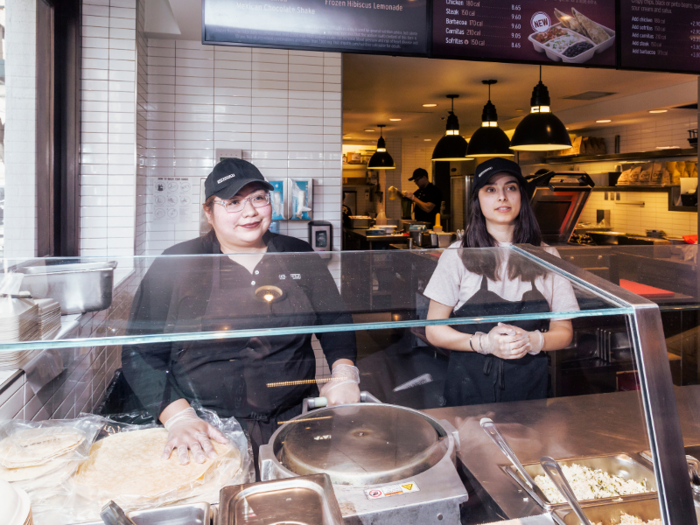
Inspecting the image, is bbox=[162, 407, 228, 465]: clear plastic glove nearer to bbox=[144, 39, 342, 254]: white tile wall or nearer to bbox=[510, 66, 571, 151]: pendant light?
bbox=[144, 39, 342, 254]: white tile wall

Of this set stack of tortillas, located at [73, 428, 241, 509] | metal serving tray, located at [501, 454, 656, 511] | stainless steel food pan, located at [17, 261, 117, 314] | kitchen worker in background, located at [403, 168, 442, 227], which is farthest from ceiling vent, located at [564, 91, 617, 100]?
stack of tortillas, located at [73, 428, 241, 509]

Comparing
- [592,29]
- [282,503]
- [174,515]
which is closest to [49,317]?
[174,515]

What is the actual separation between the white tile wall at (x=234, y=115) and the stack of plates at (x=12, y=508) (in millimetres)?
3110

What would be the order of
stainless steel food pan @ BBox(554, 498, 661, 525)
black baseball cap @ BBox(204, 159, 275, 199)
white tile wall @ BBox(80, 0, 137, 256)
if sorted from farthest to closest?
1. white tile wall @ BBox(80, 0, 137, 256)
2. black baseball cap @ BBox(204, 159, 275, 199)
3. stainless steel food pan @ BBox(554, 498, 661, 525)

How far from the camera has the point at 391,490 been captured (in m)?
0.90

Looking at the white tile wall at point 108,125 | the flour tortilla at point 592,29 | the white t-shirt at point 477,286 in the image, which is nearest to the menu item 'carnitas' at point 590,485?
the white t-shirt at point 477,286

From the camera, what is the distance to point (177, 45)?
11.9 ft

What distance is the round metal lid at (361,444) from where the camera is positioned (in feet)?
3.06

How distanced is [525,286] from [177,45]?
332cm

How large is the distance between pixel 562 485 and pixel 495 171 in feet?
4.30

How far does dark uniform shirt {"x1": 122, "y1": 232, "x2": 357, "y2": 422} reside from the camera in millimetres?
1178

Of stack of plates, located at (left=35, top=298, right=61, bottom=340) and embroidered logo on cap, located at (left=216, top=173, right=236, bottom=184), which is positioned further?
embroidered logo on cap, located at (left=216, top=173, right=236, bottom=184)

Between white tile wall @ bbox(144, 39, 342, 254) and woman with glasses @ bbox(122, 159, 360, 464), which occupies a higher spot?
white tile wall @ bbox(144, 39, 342, 254)

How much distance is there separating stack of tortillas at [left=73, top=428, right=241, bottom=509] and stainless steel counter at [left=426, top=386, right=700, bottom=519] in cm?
54
